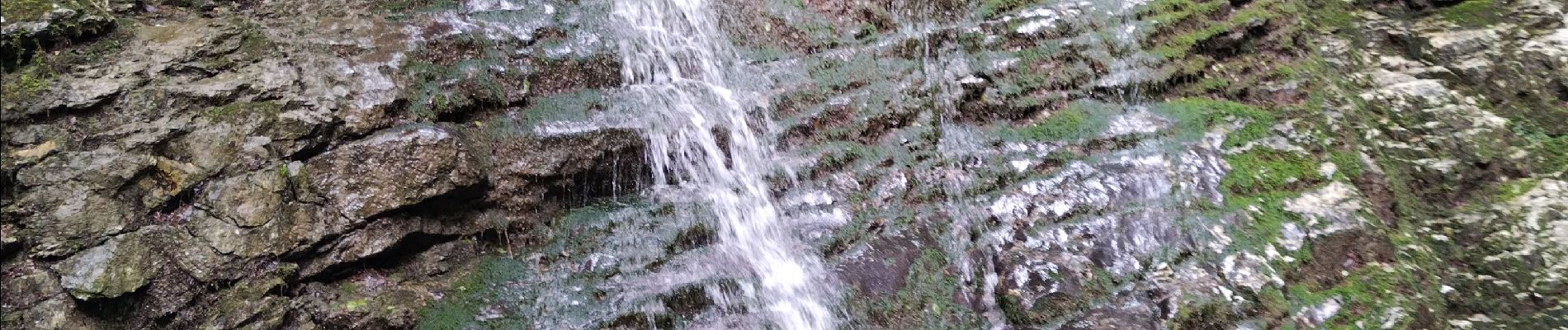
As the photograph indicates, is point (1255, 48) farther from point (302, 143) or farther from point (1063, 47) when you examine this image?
point (302, 143)

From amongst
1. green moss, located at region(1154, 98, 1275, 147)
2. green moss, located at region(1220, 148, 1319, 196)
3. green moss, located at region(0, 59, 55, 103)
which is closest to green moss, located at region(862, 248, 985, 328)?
green moss, located at region(1220, 148, 1319, 196)

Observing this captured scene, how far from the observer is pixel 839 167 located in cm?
430

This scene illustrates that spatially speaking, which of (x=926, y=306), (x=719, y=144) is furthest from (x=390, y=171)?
(x=926, y=306)

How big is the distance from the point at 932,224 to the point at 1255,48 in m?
2.44

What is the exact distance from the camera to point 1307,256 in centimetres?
375

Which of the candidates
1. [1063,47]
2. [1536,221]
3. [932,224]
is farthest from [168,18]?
[1536,221]

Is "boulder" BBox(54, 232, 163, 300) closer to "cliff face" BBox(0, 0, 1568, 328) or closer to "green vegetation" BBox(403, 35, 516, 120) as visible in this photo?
"cliff face" BBox(0, 0, 1568, 328)

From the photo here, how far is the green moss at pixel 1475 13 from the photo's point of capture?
194 inches

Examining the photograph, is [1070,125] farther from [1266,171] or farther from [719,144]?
[719,144]

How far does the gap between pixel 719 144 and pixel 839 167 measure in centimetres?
65

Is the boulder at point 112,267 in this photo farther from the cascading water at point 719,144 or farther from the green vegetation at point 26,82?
the cascading water at point 719,144

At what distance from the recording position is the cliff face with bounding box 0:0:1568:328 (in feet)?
10.6

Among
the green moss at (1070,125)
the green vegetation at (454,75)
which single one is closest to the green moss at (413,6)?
the green vegetation at (454,75)

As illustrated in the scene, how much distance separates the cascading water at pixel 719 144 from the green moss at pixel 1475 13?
4324 millimetres
